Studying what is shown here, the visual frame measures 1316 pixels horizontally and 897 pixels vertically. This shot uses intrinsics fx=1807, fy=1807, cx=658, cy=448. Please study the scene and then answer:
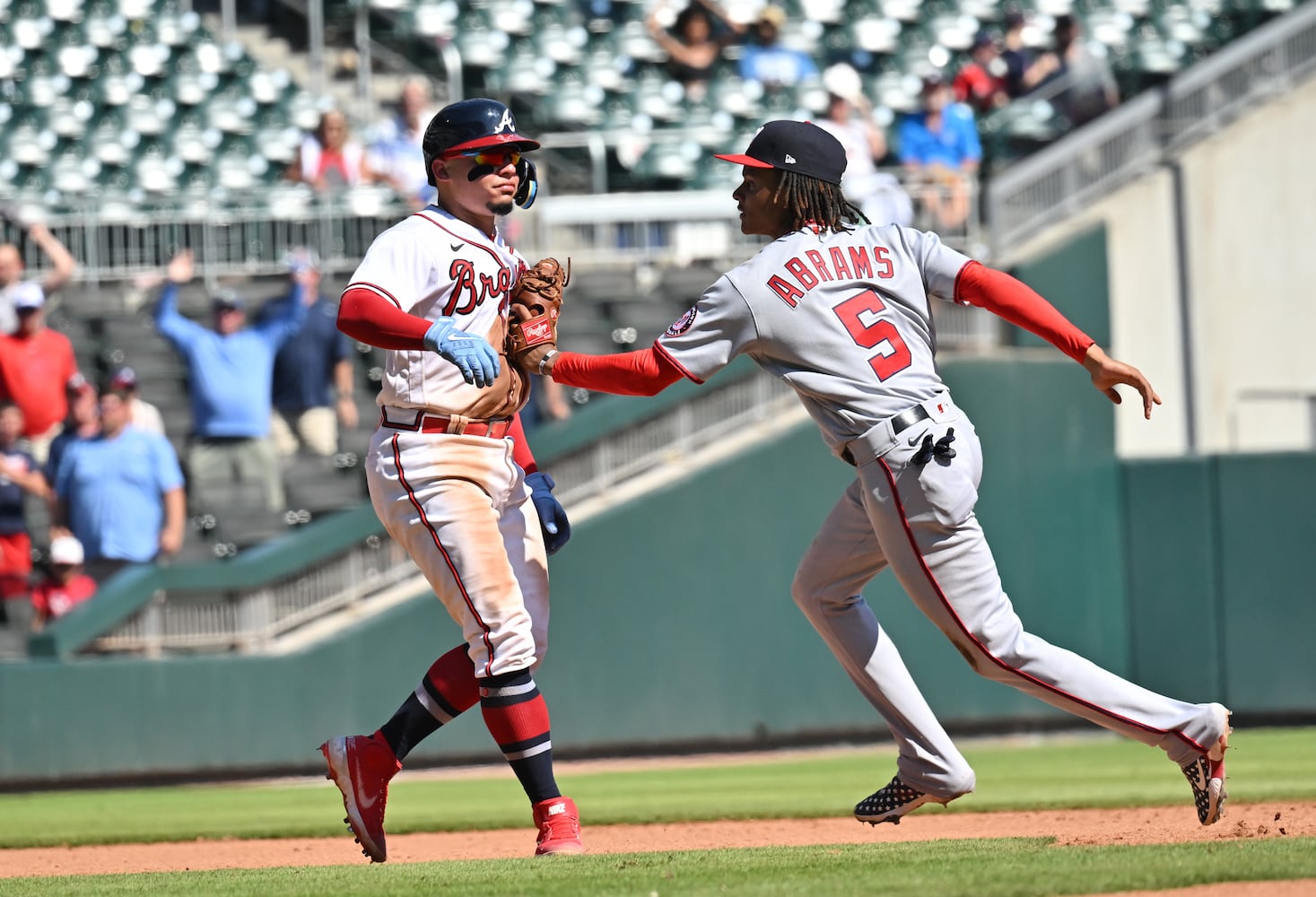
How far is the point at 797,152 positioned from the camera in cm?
472

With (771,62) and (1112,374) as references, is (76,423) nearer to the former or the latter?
(771,62)

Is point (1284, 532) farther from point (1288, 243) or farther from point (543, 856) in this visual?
point (543, 856)

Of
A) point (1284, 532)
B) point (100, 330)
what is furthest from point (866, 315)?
point (100, 330)

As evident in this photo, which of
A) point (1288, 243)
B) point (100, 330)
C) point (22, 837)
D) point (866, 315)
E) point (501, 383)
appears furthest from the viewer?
point (1288, 243)

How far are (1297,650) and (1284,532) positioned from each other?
2.17 ft

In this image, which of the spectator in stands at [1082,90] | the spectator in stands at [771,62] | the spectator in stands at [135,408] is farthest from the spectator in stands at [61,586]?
the spectator in stands at [1082,90]

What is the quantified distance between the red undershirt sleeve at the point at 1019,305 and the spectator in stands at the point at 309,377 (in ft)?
19.6

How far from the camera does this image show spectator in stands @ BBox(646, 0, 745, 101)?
13.1 metres

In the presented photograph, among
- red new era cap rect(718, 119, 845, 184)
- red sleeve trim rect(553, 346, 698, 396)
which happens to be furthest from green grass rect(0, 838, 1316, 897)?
red new era cap rect(718, 119, 845, 184)

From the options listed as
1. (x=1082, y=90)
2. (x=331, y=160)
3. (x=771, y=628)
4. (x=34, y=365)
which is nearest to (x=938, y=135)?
(x=1082, y=90)

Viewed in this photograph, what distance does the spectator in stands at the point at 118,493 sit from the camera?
9.18 m

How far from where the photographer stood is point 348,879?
4.33 metres

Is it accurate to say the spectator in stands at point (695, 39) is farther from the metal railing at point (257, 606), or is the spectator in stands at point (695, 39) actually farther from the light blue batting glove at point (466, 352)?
the light blue batting glove at point (466, 352)

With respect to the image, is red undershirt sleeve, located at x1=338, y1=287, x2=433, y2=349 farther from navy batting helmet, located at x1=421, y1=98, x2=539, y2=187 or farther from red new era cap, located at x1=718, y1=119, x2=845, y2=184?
red new era cap, located at x1=718, y1=119, x2=845, y2=184
